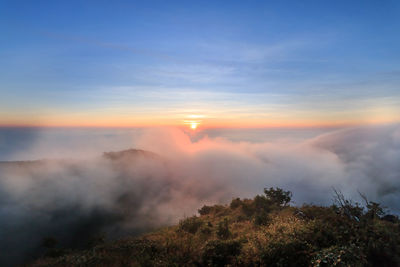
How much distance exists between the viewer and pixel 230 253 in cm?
943

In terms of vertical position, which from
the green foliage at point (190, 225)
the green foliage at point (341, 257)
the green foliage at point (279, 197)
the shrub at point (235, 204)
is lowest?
the shrub at point (235, 204)

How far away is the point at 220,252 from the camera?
9367mm

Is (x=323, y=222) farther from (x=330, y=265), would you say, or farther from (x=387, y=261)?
(x=330, y=265)

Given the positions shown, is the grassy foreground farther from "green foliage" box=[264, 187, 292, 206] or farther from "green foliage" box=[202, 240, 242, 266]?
"green foliage" box=[264, 187, 292, 206]

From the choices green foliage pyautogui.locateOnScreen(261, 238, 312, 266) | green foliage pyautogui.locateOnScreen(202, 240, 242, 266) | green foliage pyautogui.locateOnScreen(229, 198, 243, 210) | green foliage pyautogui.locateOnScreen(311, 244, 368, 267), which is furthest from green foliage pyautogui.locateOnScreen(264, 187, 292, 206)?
green foliage pyautogui.locateOnScreen(311, 244, 368, 267)

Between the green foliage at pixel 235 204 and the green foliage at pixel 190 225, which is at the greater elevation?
the green foliage at pixel 190 225

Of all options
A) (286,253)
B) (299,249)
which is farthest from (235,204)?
(286,253)

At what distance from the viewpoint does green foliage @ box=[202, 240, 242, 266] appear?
8961 mm

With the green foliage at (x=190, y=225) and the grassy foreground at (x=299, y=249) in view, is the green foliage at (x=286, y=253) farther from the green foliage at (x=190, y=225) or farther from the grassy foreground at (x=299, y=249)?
the green foliage at (x=190, y=225)

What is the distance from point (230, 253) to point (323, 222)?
172 inches

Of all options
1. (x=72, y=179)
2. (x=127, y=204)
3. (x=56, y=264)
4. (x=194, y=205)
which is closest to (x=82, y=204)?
(x=127, y=204)

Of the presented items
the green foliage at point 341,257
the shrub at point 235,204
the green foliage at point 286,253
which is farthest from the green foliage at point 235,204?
the green foliage at point 341,257

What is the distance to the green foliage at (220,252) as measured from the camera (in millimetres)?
8961

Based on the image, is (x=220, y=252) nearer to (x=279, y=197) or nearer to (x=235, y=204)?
(x=279, y=197)
